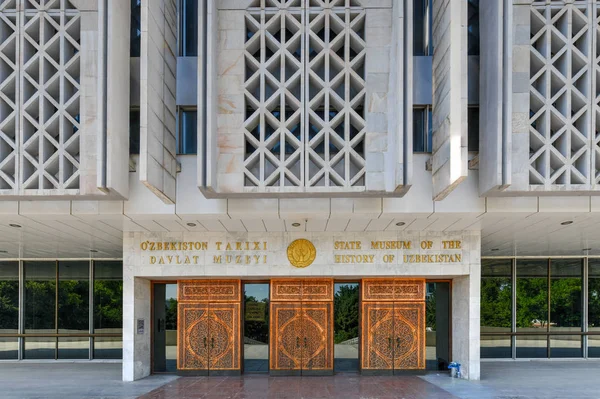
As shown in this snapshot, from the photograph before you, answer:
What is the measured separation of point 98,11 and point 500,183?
9.23 m

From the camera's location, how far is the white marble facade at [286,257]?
12.6 metres

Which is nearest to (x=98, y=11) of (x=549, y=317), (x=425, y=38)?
(x=425, y=38)

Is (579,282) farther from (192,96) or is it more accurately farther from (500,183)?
(192,96)

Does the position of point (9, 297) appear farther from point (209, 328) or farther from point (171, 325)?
point (209, 328)

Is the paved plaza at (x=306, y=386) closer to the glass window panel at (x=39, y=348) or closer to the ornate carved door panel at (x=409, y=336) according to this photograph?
the ornate carved door panel at (x=409, y=336)

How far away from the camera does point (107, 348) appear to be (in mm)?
17938

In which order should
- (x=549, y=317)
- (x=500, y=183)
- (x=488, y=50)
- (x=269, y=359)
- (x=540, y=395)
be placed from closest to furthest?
(x=500, y=183)
(x=488, y=50)
(x=540, y=395)
(x=269, y=359)
(x=549, y=317)

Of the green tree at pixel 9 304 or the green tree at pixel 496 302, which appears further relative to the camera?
the green tree at pixel 9 304

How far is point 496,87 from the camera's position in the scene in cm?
973

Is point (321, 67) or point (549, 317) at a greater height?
point (321, 67)

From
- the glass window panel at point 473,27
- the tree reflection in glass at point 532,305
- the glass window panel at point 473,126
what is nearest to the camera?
the glass window panel at point 473,126

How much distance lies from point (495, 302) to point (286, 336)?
9.12 meters

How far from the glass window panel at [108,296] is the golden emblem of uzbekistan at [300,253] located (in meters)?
9.22

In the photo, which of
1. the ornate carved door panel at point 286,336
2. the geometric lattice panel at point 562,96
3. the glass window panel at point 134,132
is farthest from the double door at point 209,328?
the geometric lattice panel at point 562,96
